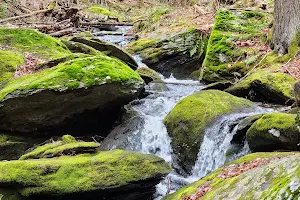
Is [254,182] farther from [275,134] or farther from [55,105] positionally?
[55,105]

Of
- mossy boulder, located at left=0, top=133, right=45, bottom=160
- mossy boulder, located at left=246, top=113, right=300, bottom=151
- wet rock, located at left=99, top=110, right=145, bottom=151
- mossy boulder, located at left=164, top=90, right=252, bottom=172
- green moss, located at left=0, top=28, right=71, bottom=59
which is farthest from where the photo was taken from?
green moss, located at left=0, top=28, right=71, bottom=59

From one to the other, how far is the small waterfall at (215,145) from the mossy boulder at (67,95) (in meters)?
2.34

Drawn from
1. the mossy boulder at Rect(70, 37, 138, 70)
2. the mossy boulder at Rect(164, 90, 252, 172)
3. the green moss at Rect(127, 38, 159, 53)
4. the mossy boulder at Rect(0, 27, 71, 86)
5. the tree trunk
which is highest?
the tree trunk

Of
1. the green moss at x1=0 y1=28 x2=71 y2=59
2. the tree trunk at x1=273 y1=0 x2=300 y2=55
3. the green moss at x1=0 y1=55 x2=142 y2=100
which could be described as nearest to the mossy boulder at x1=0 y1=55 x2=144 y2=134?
the green moss at x1=0 y1=55 x2=142 y2=100

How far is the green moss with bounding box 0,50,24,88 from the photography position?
8.88 m

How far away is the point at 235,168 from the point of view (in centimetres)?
527

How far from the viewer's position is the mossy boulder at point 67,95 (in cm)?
746

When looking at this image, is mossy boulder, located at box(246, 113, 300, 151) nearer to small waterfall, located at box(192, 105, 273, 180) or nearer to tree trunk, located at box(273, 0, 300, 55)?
small waterfall, located at box(192, 105, 273, 180)

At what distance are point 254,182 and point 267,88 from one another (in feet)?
19.3

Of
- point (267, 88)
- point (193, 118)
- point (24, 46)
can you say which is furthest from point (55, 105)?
point (267, 88)

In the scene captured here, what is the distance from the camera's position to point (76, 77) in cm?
787

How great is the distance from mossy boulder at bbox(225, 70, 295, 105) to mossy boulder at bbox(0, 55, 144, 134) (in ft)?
10.0

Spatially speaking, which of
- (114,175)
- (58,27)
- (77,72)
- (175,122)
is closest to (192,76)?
(175,122)

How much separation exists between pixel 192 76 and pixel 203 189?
8.96 m
